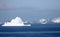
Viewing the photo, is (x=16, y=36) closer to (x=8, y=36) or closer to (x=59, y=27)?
(x=8, y=36)

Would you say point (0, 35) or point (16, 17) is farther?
point (16, 17)

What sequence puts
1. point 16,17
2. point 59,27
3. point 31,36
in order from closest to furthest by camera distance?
point 31,36 < point 16,17 < point 59,27

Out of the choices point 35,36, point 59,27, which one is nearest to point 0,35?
point 35,36

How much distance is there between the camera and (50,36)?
10375 mm

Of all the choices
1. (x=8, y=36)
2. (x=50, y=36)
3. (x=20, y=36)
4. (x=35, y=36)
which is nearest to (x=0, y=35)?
(x=8, y=36)

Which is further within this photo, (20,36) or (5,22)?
(5,22)

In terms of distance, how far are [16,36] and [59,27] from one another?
4.95m

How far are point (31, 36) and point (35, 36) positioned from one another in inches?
8.1

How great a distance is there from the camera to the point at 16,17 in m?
11.9

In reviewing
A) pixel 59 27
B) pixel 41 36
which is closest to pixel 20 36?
pixel 41 36

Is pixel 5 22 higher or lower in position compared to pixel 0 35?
higher

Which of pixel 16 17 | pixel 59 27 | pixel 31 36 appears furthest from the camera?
pixel 59 27

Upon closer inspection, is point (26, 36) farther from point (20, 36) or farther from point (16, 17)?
point (16, 17)

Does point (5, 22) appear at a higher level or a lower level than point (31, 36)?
higher
